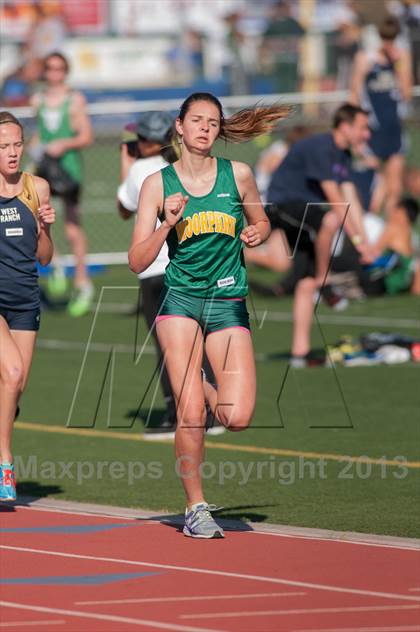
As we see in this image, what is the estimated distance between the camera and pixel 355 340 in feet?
48.8

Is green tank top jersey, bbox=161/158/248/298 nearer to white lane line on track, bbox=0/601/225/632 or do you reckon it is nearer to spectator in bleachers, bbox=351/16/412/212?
white lane line on track, bbox=0/601/225/632

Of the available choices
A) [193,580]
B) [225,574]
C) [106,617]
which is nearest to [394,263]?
[225,574]

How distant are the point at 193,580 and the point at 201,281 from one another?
157 centimetres

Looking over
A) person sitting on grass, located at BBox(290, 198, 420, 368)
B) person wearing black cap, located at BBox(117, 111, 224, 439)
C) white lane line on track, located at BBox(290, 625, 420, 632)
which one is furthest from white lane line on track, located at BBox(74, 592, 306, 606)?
person sitting on grass, located at BBox(290, 198, 420, 368)

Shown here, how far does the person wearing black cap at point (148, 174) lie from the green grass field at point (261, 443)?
34 cm

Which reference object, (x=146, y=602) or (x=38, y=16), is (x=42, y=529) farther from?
(x=38, y=16)

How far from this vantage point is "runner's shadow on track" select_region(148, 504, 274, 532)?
851 centimetres

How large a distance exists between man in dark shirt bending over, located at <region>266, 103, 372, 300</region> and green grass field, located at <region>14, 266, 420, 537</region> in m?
1.05

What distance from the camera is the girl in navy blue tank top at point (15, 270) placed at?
29.0 ft

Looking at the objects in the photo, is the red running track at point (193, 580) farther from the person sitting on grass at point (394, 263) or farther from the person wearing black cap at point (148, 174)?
the person sitting on grass at point (394, 263)

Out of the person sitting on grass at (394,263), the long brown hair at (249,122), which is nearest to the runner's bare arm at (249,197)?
the long brown hair at (249,122)

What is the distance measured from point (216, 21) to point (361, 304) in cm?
2239

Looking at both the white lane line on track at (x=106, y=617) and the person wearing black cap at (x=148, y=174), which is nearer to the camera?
the white lane line on track at (x=106, y=617)

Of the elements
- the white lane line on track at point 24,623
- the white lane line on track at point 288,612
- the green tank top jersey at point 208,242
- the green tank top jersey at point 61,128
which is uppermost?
the green tank top jersey at point 61,128
